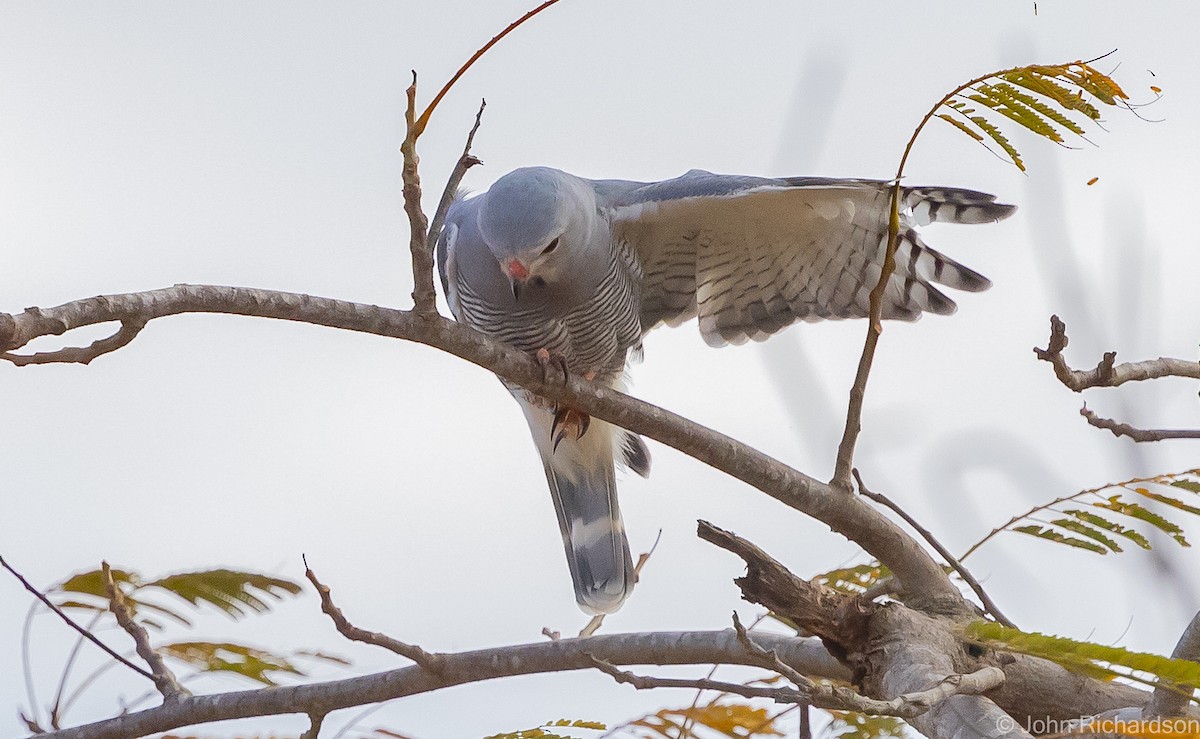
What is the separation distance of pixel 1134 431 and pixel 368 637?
1823mm

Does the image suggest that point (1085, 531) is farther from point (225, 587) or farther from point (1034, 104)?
point (225, 587)

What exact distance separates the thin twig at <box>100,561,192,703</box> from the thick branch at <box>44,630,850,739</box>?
0.04 meters

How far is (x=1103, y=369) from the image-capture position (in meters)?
2.51

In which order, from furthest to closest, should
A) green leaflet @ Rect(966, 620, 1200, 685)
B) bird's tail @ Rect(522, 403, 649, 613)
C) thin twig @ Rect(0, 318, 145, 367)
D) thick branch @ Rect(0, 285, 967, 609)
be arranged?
bird's tail @ Rect(522, 403, 649, 613)
thick branch @ Rect(0, 285, 967, 609)
thin twig @ Rect(0, 318, 145, 367)
green leaflet @ Rect(966, 620, 1200, 685)

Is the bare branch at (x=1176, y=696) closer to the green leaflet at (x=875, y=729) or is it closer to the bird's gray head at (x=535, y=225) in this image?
the green leaflet at (x=875, y=729)

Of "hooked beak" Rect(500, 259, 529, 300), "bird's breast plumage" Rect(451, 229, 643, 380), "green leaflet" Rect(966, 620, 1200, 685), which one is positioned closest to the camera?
"green leaflet" Rect(966, 620, 1200, 685)

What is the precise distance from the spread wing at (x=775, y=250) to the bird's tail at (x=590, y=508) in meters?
0.61

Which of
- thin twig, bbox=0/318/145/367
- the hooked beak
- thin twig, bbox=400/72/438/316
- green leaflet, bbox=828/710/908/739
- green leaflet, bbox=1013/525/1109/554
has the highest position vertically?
the hooked beak

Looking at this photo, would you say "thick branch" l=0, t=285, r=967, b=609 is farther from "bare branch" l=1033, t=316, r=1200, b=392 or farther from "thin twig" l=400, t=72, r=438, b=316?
"bare branch" l=1033, t=316, r=1200, b=392

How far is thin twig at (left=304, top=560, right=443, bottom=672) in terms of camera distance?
2.36m

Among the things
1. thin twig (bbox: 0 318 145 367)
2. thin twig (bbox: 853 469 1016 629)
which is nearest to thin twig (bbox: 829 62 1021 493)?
thin twig (bbox: 853 469 1016 629)

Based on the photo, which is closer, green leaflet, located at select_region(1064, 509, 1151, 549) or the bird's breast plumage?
green leaflet, located at select_region(1064, 509, 1151, 549)

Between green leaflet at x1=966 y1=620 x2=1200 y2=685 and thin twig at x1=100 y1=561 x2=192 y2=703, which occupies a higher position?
thin twig at x1=100 y1=561 x2=192 y2=703

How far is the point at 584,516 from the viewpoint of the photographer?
15.3ft
